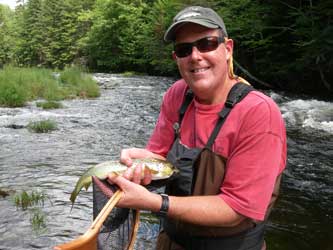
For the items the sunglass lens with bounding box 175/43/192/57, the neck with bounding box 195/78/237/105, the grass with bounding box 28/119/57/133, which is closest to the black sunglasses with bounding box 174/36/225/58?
the sunglass lens with bounding box 175/43/192/57

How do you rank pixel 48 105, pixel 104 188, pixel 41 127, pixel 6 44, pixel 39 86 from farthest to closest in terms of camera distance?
pixel 6 44 < pixel 39 86 < pixel 48 105 < pixel 41 127 < pixel 104 188

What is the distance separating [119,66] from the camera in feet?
168

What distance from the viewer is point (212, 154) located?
92.9 inches

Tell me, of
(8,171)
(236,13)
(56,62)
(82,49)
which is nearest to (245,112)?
(8,171)

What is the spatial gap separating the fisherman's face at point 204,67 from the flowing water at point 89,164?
3.42 m

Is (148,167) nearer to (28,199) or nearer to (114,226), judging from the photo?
(114,226)

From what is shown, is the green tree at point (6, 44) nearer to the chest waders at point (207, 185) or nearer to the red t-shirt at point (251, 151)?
the chest waders at point (207, 185)

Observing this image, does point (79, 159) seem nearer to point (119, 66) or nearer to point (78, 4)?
point (119, 66)

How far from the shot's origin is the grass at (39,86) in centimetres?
1739

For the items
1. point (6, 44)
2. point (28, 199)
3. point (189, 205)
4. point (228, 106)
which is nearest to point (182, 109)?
point (228, 106)

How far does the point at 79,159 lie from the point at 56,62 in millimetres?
62341

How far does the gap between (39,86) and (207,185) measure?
18.5 meters

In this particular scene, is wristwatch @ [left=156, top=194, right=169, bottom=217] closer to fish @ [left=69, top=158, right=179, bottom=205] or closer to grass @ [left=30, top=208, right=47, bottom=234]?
fish @ [left=69, top=158, right=179, bottom=205]

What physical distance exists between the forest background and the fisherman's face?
690 inches
